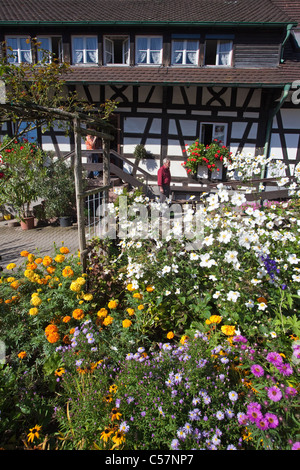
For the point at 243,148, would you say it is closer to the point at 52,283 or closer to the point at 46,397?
the point at 52,283

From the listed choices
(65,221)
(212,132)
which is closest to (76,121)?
(65,221)

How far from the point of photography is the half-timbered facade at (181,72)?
28.3 feet

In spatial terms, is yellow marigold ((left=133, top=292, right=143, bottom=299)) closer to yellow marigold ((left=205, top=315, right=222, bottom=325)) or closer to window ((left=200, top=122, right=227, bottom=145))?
yellow marigold ((left=205, top=315, right=222, bottom=325))

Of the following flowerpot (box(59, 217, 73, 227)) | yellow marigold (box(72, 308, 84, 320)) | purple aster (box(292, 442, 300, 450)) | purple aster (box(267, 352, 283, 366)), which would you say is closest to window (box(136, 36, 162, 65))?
flowerpot (box(59, 217, 73, 227))

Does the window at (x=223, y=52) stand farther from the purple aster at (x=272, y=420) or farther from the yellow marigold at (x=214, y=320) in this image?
the purple aster at (x=272, y=420)

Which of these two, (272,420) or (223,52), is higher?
(223,52)

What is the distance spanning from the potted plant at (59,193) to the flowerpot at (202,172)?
3864 mm

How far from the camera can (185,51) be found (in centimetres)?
909

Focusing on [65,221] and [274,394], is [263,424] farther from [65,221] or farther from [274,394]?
[65,221]

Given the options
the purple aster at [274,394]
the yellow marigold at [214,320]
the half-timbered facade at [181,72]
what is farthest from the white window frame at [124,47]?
the purple aster at [274,394]

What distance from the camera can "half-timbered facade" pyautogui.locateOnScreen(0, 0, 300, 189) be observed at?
863cm

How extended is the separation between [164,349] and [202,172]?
7.82 m

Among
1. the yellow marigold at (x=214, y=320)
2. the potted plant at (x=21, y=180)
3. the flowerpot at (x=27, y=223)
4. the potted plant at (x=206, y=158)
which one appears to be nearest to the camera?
the yellow marigold at (x=214, y=320)
